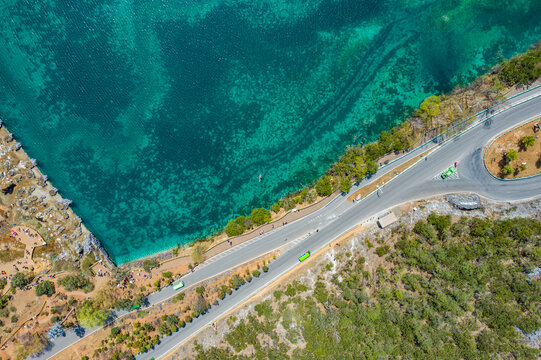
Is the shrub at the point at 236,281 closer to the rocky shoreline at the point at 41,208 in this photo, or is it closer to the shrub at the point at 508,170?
the rocky shoreline at the point at 41,208

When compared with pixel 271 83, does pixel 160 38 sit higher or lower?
higher

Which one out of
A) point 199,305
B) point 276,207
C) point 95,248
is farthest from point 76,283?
point 276,207

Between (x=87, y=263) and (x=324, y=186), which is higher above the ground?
(x=87, y=263)

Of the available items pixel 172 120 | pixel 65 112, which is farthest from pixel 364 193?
pixel 65 112

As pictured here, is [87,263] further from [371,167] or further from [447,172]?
[447,172]

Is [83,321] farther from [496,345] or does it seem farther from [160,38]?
[496,345]

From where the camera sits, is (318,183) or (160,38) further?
(160,38)

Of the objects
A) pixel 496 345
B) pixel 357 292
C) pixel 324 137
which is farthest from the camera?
pixel 324 137
